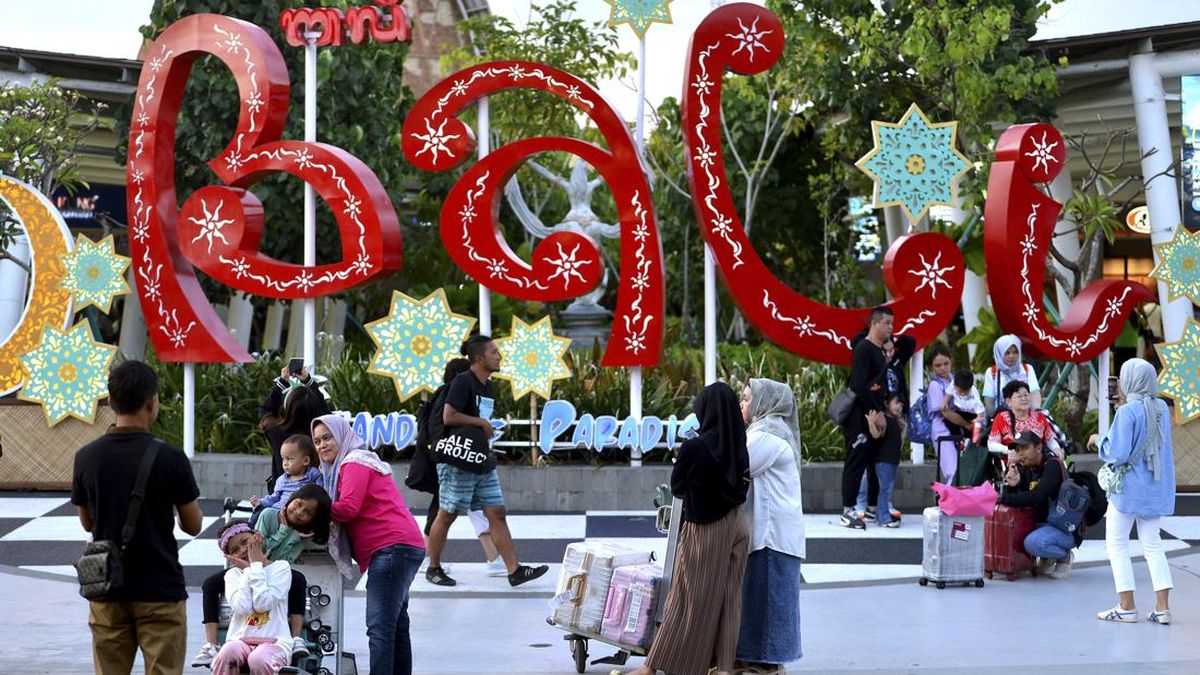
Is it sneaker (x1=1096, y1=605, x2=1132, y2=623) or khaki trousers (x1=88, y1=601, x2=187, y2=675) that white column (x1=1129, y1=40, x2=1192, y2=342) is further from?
khaki trousers (x1=88, y1=601, x2=187, y2=675)

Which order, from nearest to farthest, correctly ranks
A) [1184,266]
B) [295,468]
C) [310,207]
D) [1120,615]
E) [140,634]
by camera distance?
[140,634]
[295,468]
[1120,615]
[310,207]
[1184,266]

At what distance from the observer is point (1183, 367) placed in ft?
47.4

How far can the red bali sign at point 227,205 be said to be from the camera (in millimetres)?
13492

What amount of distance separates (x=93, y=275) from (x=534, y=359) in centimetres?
425

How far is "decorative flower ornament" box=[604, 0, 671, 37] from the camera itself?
13422 millimetres

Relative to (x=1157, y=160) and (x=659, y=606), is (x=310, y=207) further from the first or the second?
(x=1157, y=160)

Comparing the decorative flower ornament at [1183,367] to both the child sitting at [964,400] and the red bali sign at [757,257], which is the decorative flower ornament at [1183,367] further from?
the child sitting at [964,400]

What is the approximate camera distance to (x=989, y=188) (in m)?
13.7

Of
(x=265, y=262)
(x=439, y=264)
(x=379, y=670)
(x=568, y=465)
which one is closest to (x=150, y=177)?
(x=265, y=262)

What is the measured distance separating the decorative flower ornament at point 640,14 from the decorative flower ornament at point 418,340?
2751 millimetres

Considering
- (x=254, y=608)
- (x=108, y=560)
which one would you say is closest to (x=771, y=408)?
(x=254, y=608)

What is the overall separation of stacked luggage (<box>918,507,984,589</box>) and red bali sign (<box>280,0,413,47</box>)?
6.11 meters

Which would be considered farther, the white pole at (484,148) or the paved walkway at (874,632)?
the white pole at (484,148)

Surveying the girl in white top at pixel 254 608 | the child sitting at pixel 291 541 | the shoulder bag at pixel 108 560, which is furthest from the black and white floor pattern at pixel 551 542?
the shoulder bag at pixel 108 560
